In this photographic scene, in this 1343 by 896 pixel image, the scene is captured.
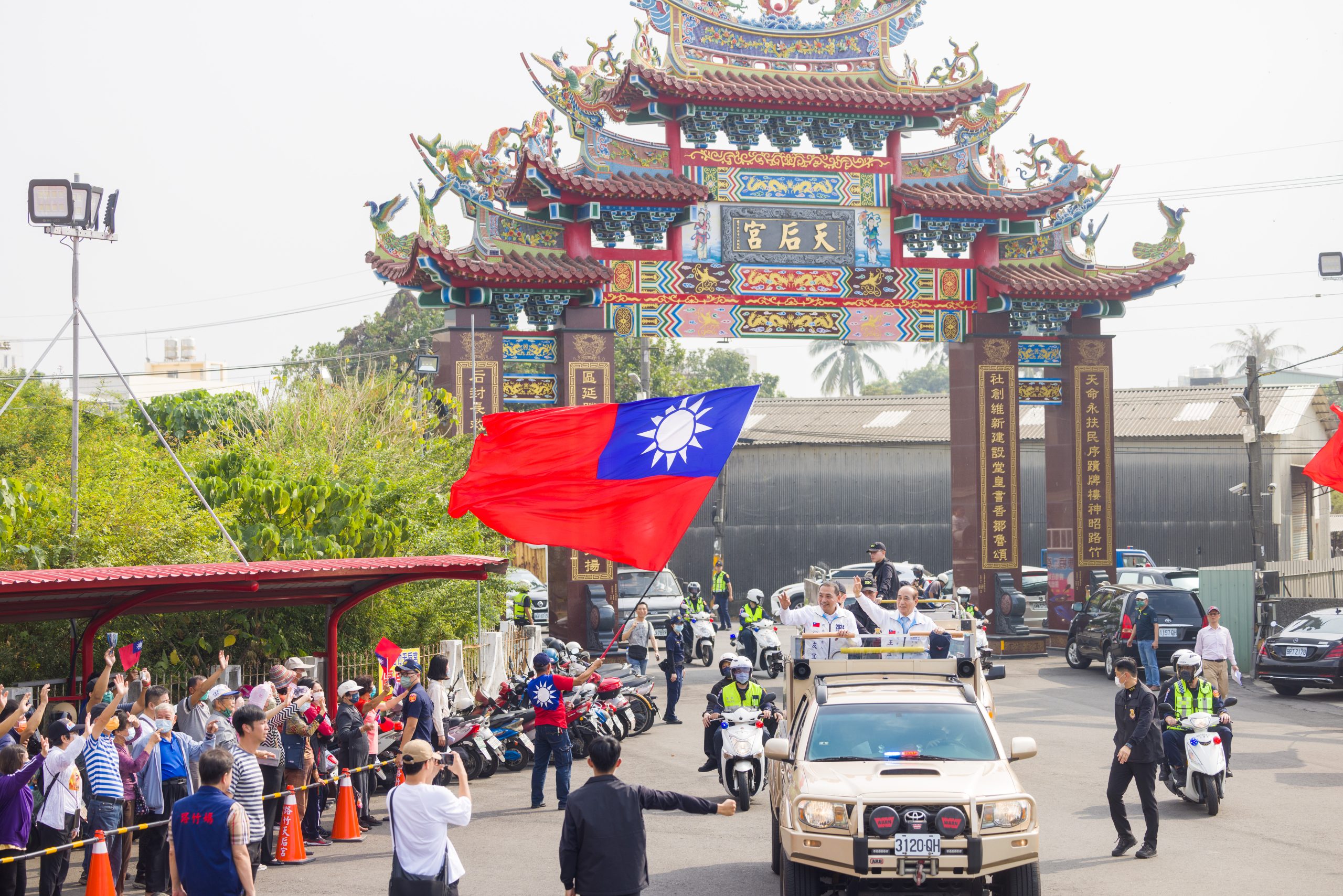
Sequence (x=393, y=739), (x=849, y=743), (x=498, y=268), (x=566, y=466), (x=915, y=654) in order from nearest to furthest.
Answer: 1. (x=849, y=743)
2. (x=566, y=466)
3. (x=915, y=654)
4. (x=393, y=739)
5. (x=498, y=268)

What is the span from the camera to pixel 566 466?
506 inches

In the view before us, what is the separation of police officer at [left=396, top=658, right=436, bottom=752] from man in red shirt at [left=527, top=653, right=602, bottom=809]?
1077 mm

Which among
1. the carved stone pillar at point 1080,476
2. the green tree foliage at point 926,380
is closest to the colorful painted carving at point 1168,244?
the carved stone pillar at point 1080,476

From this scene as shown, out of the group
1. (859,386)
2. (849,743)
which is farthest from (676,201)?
(859,386)

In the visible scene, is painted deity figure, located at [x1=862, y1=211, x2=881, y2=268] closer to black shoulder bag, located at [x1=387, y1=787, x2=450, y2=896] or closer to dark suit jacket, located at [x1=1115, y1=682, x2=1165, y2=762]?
dark suit jacket, located at [x1=1115, y1=682, x2=1165, y2=762]

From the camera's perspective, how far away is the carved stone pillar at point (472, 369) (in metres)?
26.7

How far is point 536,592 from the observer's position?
101ft

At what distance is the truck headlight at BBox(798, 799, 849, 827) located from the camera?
9516 millimetres

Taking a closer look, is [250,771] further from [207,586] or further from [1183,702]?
[1183,702]

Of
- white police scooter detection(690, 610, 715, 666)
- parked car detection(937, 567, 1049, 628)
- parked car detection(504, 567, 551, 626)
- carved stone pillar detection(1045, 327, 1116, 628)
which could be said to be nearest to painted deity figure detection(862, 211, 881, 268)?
carved stone pillar detection(1045, 327, 1116, 628)

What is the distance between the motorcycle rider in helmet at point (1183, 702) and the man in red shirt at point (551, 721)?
598 cm

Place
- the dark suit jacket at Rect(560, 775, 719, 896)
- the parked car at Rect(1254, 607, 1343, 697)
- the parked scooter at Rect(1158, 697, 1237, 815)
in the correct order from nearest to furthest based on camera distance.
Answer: the dark suit jacket at Rect(560, 775, 719, 896) < the parked scooter at Rect(1158, 697, 1237, 815) < the parked car at Rect(1254, 607, 1343, 697)

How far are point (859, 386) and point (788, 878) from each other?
7947cm

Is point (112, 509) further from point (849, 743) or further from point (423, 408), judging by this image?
point (423, 408)
